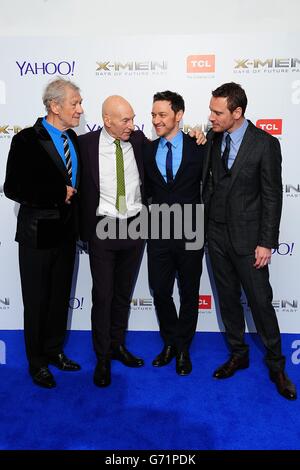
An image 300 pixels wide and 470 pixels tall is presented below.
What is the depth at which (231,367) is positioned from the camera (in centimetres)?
312

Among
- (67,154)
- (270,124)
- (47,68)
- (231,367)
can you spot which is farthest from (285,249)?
(47,68)

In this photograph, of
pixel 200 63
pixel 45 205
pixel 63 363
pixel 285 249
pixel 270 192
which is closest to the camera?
pixel 270 192

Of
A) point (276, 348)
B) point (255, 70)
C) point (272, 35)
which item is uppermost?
point (272, 35)

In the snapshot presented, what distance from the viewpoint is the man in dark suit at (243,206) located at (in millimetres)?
2668

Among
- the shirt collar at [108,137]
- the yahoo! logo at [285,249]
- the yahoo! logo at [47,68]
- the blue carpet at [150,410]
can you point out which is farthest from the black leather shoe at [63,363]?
the yahoo! logo at [47,68]

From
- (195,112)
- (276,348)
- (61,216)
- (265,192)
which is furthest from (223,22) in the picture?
(276,348)

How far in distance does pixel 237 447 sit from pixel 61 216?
1704mm

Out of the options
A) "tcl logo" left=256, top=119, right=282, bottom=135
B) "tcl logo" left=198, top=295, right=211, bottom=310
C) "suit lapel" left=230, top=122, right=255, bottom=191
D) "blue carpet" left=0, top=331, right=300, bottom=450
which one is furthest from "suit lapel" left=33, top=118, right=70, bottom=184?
"tcl logo" left=198, top=295, right=211, bottom=310

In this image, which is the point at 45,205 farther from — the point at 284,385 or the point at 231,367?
the point at 284,385

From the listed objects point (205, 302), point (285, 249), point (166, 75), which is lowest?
point (205, 302)

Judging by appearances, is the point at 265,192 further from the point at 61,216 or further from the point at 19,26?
the point at 19,26

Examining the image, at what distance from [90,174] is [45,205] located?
363 millimetres

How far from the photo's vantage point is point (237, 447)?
2.37m
